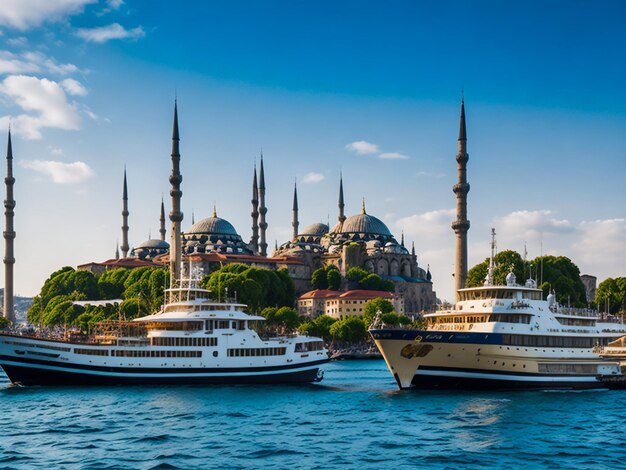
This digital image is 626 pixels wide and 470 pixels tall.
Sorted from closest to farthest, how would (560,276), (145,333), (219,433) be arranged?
(219,433) < (145,333) < (560,276)

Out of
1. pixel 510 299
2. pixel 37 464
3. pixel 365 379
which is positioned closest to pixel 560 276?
pixel 365 379

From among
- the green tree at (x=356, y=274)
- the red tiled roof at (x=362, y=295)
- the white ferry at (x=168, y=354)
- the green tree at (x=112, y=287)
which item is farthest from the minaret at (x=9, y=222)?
the white ferry at (x=168, y=354)

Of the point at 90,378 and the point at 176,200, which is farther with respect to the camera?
the point at 176,200

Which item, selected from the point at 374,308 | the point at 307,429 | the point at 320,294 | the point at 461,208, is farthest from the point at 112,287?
the point at 307,429

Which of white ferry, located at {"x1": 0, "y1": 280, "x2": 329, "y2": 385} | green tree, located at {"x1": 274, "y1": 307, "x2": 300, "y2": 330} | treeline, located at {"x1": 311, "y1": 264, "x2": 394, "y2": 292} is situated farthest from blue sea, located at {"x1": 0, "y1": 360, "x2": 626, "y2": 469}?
treeline, located at {"x1": 311, "y1": 264, "x2": 394, "y2": 292}

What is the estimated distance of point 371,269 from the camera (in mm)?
144875

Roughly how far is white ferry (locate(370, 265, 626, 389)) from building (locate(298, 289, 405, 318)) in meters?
70.1

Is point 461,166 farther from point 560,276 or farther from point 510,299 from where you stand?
point 510,299

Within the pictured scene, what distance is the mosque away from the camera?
5541 inches

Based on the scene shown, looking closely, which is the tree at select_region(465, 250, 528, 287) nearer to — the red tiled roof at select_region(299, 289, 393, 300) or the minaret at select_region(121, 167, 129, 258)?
the red tiled roof at select_region(299, 289, 393, 300)

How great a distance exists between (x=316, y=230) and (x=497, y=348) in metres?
127

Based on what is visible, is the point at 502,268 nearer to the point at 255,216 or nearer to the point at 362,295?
the point at 362,295

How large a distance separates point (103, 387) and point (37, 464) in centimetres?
2284

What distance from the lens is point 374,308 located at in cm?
10688
